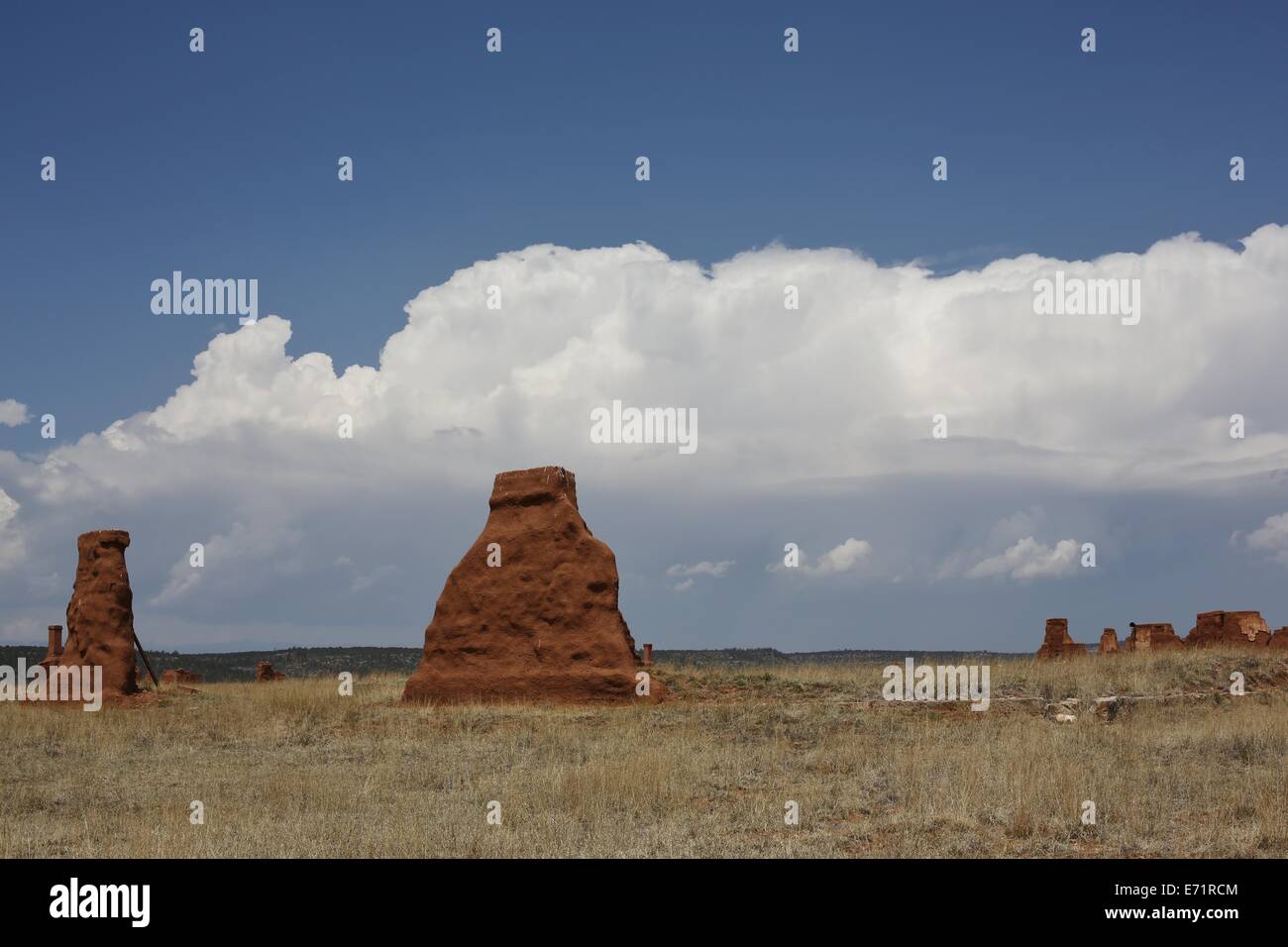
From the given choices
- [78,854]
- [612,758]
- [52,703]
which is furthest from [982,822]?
[52,703]

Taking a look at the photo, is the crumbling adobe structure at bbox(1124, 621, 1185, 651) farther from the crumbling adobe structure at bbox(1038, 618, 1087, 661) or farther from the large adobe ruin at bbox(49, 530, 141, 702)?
the large adobe ruin at bbox(49, 530, 141, 702)

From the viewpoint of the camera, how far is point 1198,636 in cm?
3127

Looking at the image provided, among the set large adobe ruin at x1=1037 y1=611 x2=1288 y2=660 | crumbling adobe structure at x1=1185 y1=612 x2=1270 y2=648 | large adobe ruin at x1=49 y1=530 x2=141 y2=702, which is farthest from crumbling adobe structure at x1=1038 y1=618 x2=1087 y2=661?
large adobe ruin at x1=49 y1=530 x2=141 y2=702

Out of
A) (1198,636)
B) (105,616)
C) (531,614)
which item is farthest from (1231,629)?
(105,616)

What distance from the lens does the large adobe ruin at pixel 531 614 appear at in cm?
2203

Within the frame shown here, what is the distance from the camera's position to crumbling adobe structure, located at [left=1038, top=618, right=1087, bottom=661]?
33.2 metres

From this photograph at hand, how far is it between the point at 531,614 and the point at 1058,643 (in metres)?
18.5

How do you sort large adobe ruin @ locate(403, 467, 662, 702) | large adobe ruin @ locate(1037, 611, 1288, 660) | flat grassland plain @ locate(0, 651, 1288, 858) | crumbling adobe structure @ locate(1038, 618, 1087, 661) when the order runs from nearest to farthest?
flat grassland plain @ locate(0, 651, 1288, 858), large adobe ruin @ locate(403, 467, 662, 702), large adobe ruin @ locate(1037, 611, 1288, 660), crumbling adobe structure @ locate(1038, 618, 1087, 661)

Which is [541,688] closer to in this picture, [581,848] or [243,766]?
[243,766]

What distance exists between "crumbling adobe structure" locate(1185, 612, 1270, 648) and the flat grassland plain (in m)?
9.17

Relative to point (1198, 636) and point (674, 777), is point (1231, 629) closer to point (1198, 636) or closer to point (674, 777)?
point (1198, 636)
